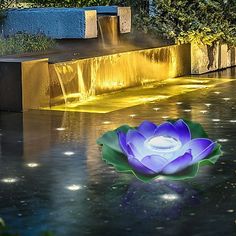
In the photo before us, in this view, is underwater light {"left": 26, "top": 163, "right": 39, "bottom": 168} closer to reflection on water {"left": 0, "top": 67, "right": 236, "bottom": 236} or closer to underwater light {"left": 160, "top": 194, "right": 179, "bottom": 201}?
reflection on water {"left": 0, "top": 67, "right": 236, "bottom": 236}

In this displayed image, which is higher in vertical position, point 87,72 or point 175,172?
point 87,72

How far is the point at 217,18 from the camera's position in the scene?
13031 millimetres

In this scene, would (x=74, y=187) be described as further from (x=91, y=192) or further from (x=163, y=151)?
(x=163, y=151)

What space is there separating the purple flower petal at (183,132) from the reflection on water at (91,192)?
262 mm

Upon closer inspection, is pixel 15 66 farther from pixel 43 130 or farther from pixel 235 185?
pixel 235 185

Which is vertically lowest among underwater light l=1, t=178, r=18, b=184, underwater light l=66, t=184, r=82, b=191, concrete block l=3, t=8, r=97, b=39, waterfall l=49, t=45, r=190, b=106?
underwater light l=66, t=184, r=82, b=191

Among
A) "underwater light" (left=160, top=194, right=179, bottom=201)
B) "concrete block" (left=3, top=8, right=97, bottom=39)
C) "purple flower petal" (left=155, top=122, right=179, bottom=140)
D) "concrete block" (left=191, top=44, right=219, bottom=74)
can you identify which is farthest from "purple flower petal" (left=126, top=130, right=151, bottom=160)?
"concrete block" (left=191, top=44, right=219, bottom=74)

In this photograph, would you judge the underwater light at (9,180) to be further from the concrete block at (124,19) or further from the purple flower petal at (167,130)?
the concrete block at (124,19)

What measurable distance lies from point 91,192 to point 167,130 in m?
0.65

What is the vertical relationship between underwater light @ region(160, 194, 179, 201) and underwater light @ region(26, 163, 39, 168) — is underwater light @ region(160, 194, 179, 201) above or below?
below

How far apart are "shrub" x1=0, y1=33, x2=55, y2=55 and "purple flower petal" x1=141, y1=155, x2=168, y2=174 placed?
16.5 feet

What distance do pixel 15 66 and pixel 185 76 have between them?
5.00 metres

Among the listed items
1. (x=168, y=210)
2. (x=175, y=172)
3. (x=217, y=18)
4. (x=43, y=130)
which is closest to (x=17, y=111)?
(x=43, y=130)

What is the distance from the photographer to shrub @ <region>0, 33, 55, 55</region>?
9531 millimetres
